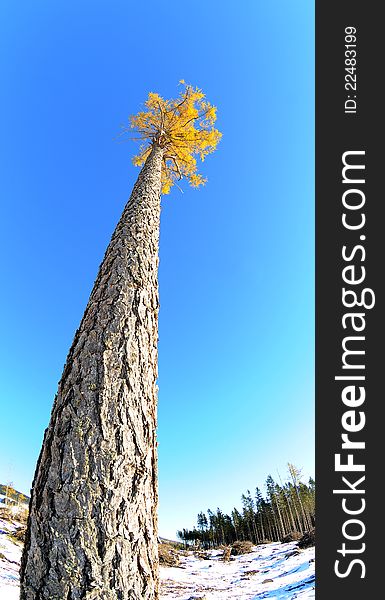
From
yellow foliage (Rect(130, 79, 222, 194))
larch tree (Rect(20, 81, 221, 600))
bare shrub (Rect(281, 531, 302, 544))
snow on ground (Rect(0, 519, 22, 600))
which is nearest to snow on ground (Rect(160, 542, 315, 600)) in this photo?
snow on ground (Rect(0, 519, 22, 600))

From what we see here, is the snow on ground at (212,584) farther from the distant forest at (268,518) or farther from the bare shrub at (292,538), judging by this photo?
the distant forest at (268,518)

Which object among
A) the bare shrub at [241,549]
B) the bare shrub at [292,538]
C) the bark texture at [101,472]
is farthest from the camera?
the bare shrub at [292,538]

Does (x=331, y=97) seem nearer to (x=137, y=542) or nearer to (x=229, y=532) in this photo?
(x=137, y=542)

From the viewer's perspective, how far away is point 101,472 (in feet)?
4.73

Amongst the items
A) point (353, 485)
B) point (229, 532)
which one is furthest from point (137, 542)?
point (229, 532)

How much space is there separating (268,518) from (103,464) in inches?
2328

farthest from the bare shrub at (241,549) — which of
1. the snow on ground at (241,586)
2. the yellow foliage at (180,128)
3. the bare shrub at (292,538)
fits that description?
the yellow foliage at (180,128)

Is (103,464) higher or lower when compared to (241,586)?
higher

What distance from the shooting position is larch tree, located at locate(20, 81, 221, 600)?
127 centimetres

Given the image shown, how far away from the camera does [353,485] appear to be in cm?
222

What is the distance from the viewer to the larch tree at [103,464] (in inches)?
50.1

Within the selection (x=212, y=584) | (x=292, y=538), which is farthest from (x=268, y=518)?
(x=212, y=584)

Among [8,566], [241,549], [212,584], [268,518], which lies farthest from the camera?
[268,518]

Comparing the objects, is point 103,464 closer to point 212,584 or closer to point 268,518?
point 212,584
